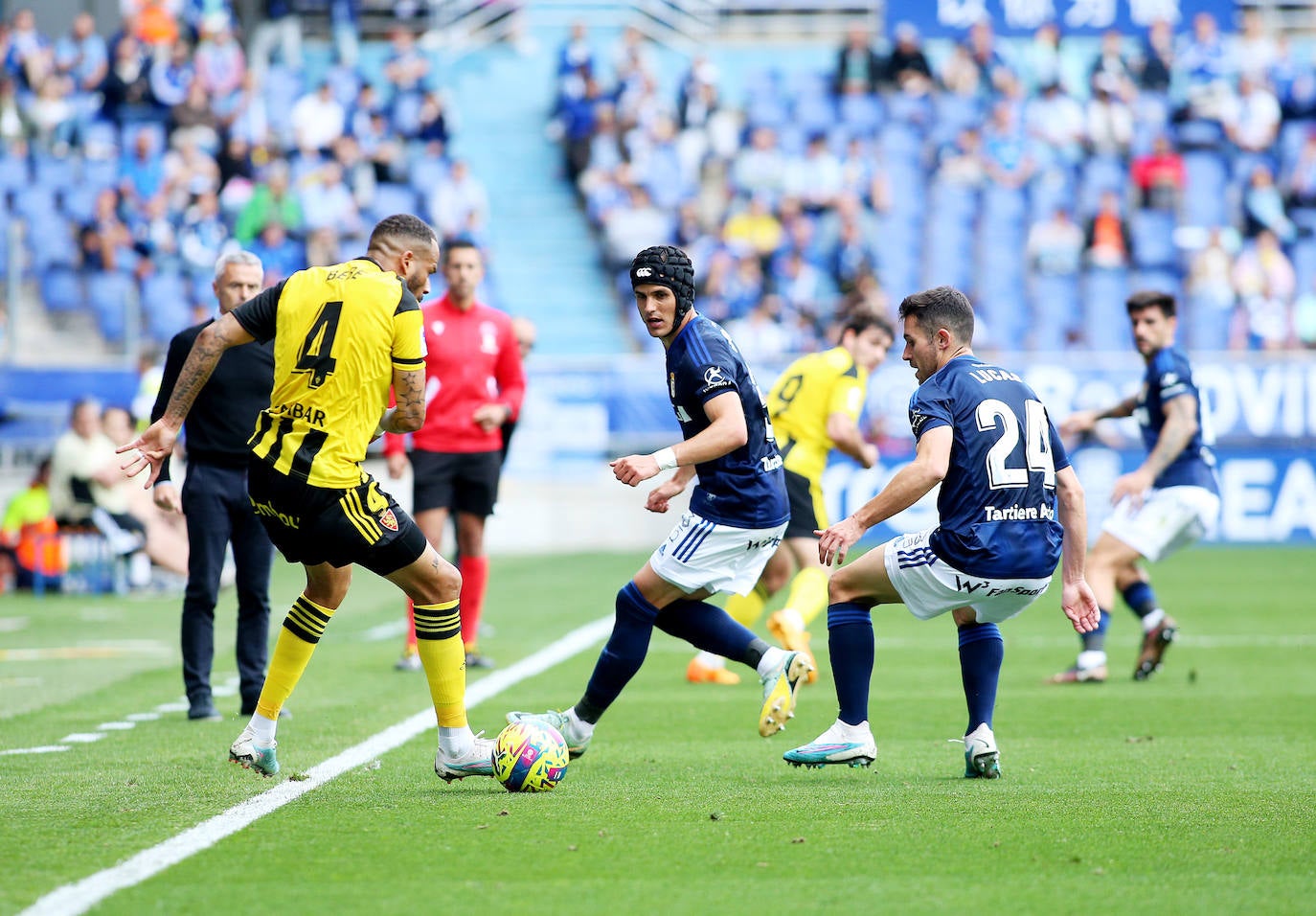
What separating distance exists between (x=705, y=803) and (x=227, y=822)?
1684 mm

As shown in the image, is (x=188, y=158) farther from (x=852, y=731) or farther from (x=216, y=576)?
(x=852, y=731)

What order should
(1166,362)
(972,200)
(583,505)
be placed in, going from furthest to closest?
(972,200)
(583,505)
(1166,362)

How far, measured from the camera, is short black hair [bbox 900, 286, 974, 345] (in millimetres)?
6562

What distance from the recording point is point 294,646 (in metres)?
6.55

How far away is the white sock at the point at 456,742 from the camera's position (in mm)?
6359

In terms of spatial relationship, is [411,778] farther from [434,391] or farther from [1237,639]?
[1237,639]

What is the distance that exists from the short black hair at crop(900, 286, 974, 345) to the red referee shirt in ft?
14.5

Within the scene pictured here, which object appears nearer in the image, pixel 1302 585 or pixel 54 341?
pixel 1302 585

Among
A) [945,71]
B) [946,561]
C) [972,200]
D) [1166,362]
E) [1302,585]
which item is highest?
[945,71]

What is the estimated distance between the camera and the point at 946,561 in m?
6.40

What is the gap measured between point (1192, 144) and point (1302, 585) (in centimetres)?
1187

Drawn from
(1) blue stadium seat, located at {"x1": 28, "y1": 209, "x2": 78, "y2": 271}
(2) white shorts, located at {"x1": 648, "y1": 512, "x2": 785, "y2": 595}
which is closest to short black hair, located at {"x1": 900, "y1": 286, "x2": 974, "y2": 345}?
(2) white shorts, located at {"x1": 648, "y1": 512, "x2": 785, "y2": 595}

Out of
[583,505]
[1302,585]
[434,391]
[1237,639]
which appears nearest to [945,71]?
[583,505]

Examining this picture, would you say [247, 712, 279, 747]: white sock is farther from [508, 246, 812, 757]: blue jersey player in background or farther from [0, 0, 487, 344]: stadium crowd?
[0, 0, 487, 344]: stadium crowd
